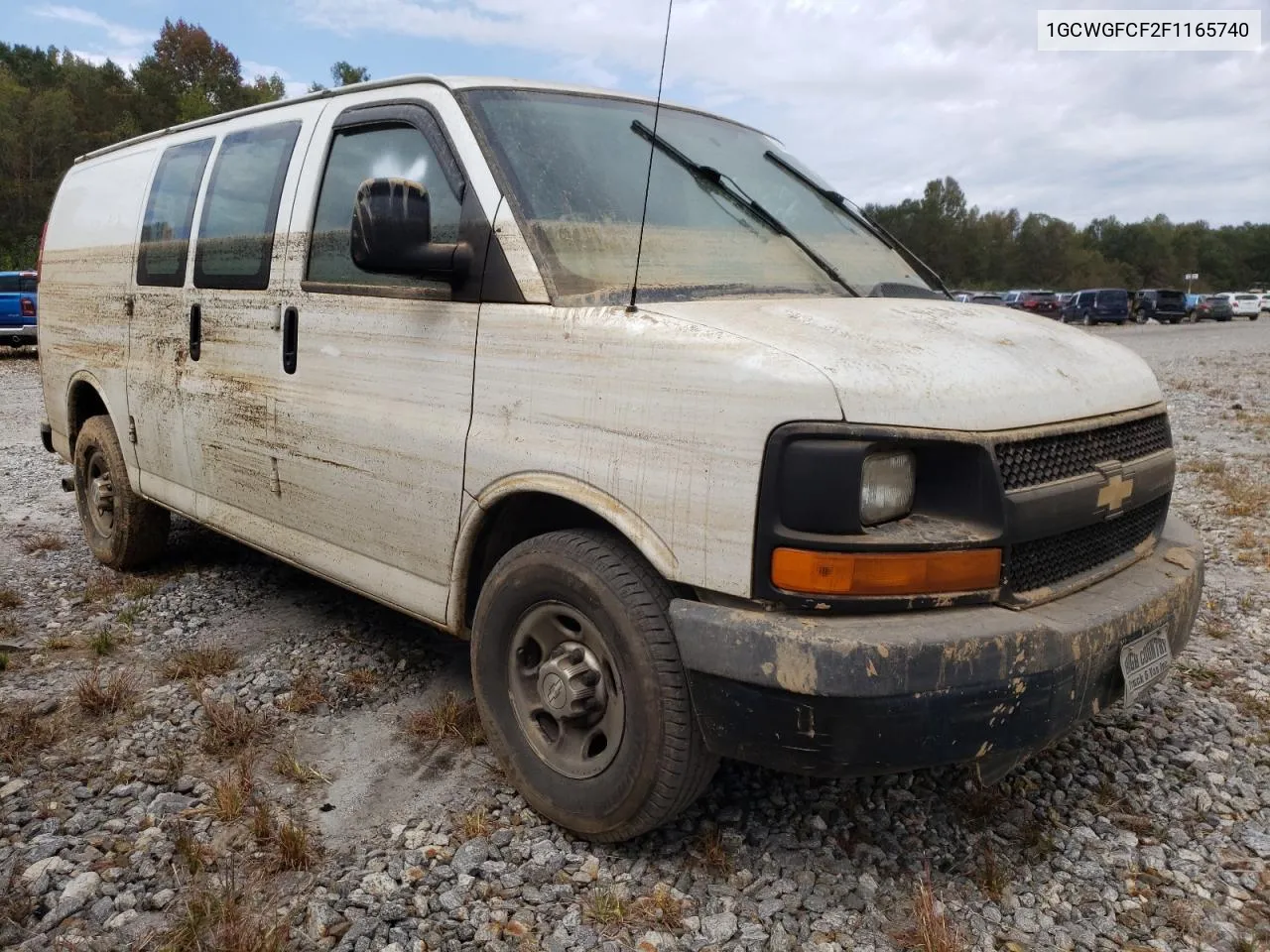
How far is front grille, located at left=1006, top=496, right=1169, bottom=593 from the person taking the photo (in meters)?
2.39

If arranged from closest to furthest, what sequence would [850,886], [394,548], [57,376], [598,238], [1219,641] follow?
[850,886] < [598,238] < [394,548] < [1219,641] < [57,376]

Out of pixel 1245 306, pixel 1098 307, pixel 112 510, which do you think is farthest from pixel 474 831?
pixel 1245 306

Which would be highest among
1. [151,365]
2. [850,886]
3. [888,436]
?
[888,436]

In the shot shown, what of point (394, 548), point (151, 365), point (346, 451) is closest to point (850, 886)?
point (394, 548)

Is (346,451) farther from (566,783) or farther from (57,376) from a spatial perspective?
(57,376)

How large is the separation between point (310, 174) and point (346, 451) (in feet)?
3.57

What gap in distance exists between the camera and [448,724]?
3.34 meters

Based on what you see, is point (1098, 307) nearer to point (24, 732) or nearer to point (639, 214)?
point (639, 214)

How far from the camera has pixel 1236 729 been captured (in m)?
3.45

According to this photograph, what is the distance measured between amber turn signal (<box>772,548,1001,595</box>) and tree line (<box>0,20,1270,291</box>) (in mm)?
2353

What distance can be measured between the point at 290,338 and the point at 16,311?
1743 centimetres

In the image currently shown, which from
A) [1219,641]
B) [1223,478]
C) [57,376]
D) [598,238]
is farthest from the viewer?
[1223,478]

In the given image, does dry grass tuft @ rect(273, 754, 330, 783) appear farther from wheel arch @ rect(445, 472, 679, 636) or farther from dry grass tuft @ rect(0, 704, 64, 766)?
dry grass tuft @ rect(0, 704, 64, 766)

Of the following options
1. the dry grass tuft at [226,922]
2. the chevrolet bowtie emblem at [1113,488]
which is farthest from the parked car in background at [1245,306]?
the dry grass tuft at [226,922]
